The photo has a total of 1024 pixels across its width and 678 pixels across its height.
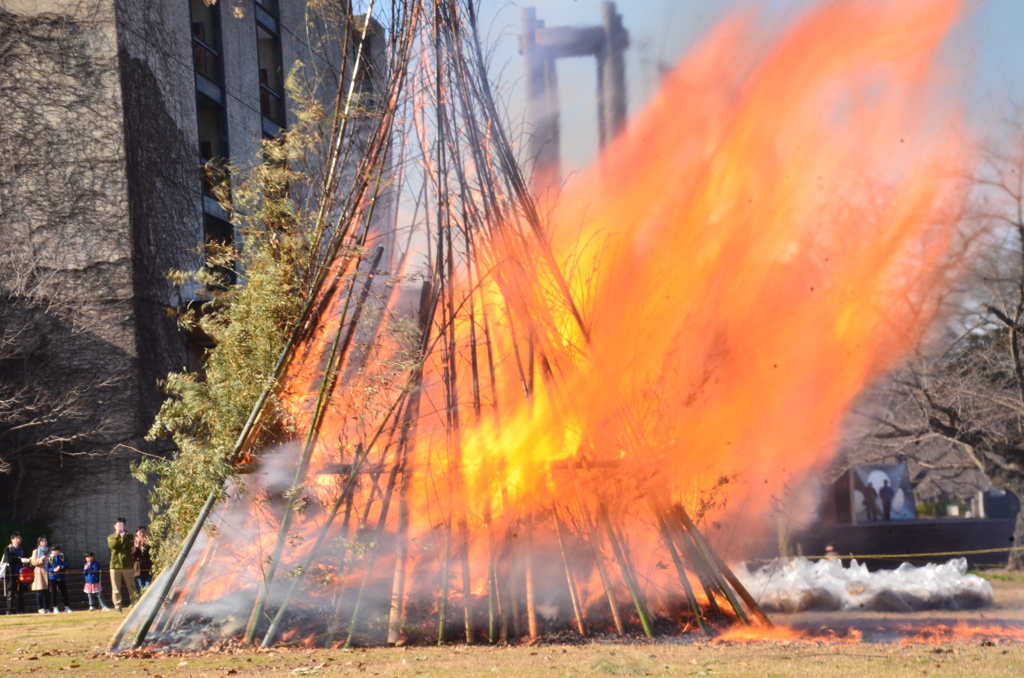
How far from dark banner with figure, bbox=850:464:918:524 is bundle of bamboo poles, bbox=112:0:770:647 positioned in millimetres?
9569

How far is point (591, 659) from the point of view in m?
6.82

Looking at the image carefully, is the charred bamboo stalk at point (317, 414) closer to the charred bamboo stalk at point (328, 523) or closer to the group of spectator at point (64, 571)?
the charred bamboo stalk at point (328, 523)

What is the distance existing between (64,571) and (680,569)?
30.2 feet

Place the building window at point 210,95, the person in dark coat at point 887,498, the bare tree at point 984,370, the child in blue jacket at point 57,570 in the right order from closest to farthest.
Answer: the bare tree at point 984,370
the child in blue jacket at point 57,570
the person in dark coat at point 887,498
the building window at point 210,95

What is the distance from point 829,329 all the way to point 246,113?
16394mm

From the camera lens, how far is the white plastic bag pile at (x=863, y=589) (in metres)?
10.3

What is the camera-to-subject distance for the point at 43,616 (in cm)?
1246

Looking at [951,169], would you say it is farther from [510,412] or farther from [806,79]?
[510,412]

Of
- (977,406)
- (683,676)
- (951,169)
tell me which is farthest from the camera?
(977,406)

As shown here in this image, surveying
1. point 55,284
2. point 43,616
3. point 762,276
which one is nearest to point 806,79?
point 762,276

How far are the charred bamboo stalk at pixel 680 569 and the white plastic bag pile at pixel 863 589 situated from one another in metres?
2.14

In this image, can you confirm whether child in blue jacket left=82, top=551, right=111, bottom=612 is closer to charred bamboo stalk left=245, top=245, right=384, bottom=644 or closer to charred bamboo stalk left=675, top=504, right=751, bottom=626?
charred bamboo stalk left=245, top=245, right=384, bottom=644

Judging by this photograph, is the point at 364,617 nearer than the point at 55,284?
Yes

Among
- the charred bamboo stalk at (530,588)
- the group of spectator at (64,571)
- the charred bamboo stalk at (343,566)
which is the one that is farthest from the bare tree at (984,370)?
the group of spectator at (64,571)
